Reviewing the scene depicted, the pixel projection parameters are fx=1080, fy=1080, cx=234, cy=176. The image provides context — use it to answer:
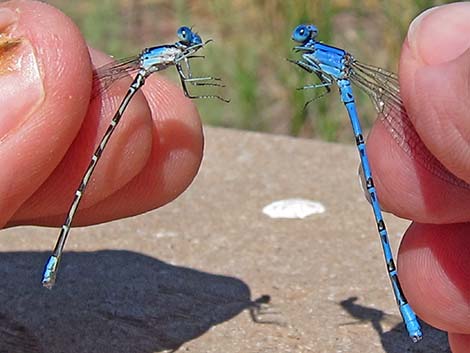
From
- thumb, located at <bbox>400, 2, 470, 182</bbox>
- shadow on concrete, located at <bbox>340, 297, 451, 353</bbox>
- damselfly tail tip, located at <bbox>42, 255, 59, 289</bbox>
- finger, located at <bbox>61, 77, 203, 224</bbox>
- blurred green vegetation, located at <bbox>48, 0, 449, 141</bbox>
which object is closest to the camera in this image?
thumb, located at <bbox>400, 2, 470, 182</bbox>

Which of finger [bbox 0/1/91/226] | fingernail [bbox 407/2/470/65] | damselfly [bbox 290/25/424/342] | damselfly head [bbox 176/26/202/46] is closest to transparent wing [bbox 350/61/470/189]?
damselfly [bbox 290/25/424/342]

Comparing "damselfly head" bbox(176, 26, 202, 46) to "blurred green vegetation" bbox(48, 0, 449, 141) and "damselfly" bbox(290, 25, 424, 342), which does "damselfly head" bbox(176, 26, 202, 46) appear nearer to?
"damselfly" bbox(290, 25, 424, 342)

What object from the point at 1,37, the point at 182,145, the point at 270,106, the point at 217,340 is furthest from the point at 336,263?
the point at 270,106

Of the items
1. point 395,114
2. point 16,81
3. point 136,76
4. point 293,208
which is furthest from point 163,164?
point 293,208

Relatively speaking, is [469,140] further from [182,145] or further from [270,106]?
[270,106]

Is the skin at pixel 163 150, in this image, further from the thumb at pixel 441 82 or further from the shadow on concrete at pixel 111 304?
the shadow on concrete at pixel 111 304

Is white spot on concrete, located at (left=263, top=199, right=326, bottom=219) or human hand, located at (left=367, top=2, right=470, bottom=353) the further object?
white spot on concrete, located at (left=263, top=199, right=326, bottom=219)

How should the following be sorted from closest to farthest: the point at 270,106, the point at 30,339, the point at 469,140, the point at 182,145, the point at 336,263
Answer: the point at 469,140
the point at 182,145
the point at 30,339
the point at 336,263
the point at 270,106
